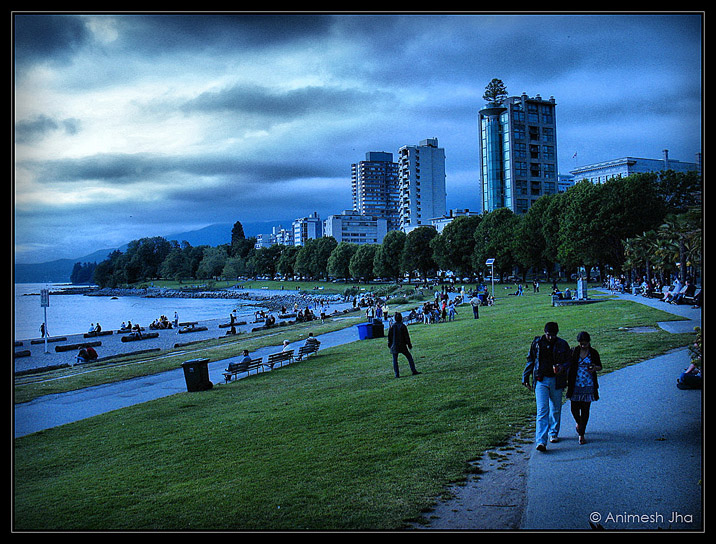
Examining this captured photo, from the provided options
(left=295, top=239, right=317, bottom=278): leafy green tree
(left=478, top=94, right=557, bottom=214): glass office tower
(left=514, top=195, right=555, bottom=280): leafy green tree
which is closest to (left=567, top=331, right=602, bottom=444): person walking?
(left=514, top=195, right=555, bottom=280): leafy green tree

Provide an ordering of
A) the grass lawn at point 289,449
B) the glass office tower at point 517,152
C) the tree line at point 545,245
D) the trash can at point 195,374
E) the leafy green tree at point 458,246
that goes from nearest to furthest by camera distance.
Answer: the grass lawn at point 289,449
the trash can at point 195,374
the tree line at point 545,245
the leafy green tree at point 458,246
the glass office tower at point 517,152

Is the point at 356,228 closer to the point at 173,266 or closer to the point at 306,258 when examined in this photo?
the point at 306,258

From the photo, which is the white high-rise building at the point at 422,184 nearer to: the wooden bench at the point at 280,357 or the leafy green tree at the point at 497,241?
the leafy green tree at the point at 497,241

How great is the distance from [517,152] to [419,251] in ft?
95.9

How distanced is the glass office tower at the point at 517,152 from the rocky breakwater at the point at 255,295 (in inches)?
1495

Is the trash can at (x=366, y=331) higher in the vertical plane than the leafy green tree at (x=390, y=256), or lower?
lower

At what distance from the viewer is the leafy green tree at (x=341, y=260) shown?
354ft

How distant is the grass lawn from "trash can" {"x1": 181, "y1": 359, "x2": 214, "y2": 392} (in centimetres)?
41

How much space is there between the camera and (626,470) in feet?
19.4

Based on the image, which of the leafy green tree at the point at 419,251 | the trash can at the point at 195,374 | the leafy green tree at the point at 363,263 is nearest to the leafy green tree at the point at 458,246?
the leafy green tree at the point at 419,251

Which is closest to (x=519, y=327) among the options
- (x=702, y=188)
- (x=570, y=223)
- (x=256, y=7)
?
(x=702, y=188)

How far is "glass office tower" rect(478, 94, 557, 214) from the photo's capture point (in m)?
100
